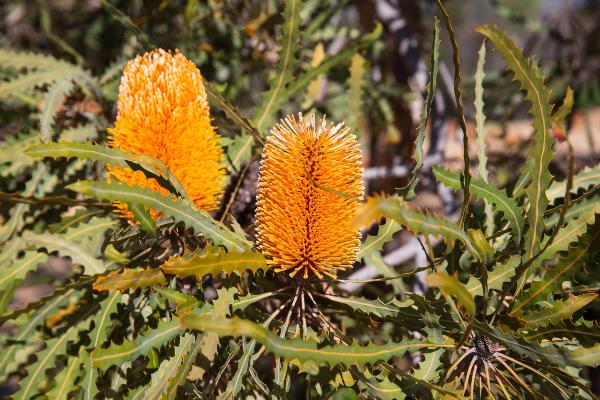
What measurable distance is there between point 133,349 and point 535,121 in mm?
629

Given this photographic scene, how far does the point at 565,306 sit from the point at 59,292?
793mm

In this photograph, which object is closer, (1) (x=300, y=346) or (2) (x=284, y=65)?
(1) (x=300, y=346)

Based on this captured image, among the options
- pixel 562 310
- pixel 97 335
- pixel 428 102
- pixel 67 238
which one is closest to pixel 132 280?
pixel 97 335

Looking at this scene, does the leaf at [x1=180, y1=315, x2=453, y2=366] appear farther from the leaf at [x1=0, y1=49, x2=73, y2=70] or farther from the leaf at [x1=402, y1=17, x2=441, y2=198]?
the leaf at [x1=0, y1=49, x2=73, y2=70]

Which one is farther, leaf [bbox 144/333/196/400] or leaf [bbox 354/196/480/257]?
leaf [bbox 144/333/196/400]

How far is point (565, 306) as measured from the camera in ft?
2.37

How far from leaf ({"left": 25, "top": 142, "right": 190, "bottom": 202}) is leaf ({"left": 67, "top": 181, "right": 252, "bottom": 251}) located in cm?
4

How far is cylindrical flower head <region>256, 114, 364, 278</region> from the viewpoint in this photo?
74 cm

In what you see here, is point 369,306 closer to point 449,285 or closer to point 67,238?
point 449,285

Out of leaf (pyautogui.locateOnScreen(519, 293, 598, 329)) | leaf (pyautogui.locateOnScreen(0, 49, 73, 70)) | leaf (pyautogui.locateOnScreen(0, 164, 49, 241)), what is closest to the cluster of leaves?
leaf (pyautogui.locateOnScreen(519, 293, 598, 329))

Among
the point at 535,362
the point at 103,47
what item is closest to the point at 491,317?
the point at 535,362

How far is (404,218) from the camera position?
1.92 feet

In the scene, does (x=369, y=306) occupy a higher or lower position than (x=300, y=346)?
higher

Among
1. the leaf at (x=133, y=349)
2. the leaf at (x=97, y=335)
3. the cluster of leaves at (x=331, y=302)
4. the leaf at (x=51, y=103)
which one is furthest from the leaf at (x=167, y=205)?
the leaf at (x=51, y=103)
